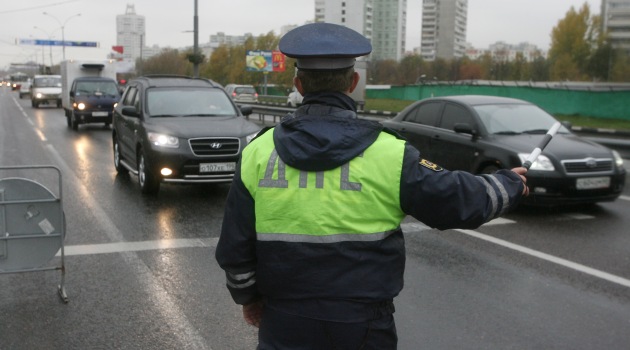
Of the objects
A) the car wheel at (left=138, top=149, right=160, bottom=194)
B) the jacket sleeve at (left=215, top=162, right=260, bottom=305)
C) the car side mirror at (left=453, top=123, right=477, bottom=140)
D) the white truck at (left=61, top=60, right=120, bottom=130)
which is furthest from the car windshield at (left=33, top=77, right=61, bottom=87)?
the jacket sleeve at (left=215, top=162, right=260, bottom=305)

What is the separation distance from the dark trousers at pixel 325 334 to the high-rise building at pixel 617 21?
213ft

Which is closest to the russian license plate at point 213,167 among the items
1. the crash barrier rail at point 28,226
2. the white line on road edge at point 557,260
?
the white line on road edge at point 557,260

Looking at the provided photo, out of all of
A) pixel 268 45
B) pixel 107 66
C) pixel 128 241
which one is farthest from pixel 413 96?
pixel 128 241

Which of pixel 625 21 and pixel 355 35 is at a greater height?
pixel 625 21

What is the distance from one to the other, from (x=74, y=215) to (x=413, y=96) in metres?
43.2

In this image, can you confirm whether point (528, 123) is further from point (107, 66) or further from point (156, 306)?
point (107, 66)

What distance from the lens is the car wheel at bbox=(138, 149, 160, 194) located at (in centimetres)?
1020

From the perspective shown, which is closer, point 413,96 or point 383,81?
point 413,96

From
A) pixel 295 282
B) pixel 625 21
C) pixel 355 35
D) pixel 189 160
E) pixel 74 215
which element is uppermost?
pixel 625 21

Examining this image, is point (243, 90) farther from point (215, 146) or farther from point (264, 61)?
point (215, 146)

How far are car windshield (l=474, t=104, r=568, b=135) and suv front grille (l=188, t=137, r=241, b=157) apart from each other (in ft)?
12.5

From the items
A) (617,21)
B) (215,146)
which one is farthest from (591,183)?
(617,21)

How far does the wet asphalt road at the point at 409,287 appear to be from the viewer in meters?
4.57

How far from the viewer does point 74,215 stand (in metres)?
8.83
